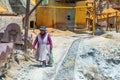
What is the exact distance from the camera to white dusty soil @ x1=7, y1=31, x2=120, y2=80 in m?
15.0

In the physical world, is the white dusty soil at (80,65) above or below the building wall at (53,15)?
below

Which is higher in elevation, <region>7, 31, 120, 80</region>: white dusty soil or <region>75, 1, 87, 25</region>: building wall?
<region>75, 1, 87, 25</region>: building wall

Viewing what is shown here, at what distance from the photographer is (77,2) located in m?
37.3

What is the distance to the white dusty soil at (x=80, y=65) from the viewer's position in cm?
1501

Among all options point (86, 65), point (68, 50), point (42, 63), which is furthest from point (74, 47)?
point (42, 63)

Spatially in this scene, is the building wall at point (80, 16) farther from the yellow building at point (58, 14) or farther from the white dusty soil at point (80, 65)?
the white dusty soil at point (80, 65)

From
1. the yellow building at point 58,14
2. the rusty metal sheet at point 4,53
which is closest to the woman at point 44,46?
the rusty metal sheet at point 4,53

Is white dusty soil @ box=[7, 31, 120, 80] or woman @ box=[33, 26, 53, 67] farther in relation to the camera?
woman @ box=[33, 26, 53, 67]

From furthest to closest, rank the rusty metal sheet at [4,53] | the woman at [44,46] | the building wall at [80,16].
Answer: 1. the building wall at [80,16]
2. the woman at [44,46]
3. the rusty metal sheet at [4,53]

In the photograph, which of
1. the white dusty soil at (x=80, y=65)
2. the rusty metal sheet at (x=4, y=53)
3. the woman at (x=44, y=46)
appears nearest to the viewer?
the rusty metal sheet at (x=4, y=53)

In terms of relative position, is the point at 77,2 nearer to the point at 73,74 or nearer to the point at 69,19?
Result: the point at 69,19

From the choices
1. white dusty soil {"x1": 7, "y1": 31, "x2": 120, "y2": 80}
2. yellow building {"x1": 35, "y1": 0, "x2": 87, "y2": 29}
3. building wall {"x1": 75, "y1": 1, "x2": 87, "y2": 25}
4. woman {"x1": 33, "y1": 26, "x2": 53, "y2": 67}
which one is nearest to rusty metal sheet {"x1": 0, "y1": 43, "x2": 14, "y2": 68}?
white dusty soil {"x1": 7, "y1": 31, "x2": 120, "y2": 80}

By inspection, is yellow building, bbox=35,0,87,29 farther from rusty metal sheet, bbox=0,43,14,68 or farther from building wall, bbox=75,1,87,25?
rusty metal sheet, bbox=0,43,14,68

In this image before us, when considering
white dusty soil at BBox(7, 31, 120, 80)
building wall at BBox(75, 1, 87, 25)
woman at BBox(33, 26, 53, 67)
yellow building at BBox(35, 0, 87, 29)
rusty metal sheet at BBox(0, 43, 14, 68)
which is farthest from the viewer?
building wall at BBox(75, 1, 87, 25)
